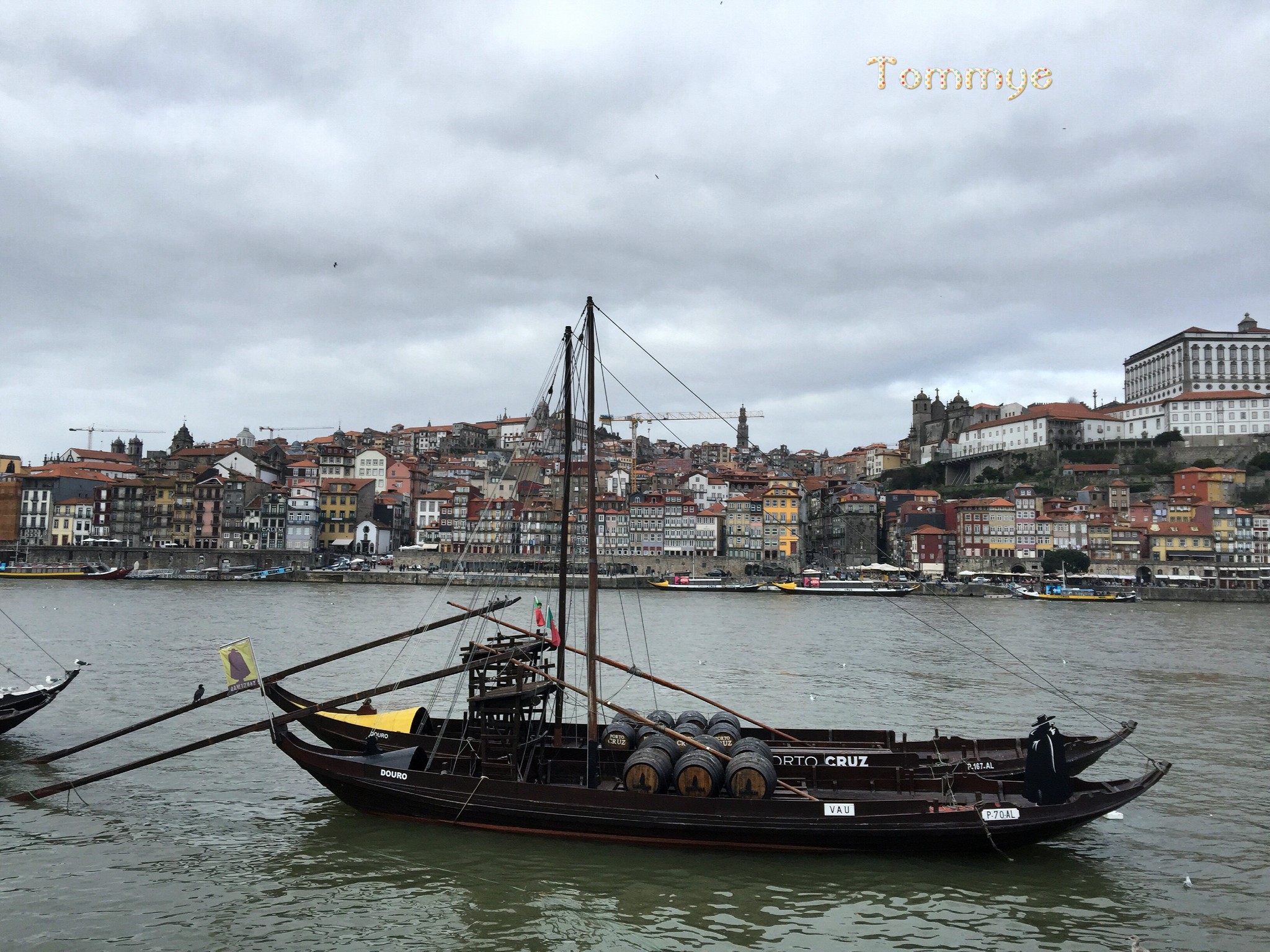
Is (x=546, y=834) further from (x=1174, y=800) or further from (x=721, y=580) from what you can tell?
(x=721, y=580)

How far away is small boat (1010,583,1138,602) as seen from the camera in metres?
83.1

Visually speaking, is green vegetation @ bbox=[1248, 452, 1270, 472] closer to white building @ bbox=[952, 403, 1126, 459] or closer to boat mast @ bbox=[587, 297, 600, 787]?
white building @ bbox=[952, 403, 1126, 459]

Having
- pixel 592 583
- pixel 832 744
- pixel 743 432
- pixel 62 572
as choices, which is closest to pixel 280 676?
pixel 592 583

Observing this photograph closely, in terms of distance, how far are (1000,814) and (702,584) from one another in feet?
267

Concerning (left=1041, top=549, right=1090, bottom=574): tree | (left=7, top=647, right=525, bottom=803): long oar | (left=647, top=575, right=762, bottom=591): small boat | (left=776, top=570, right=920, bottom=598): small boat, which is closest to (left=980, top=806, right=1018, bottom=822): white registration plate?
(left=7, top=647, right=525, bottom=803): long oar

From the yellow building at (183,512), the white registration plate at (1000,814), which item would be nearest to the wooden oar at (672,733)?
the white registration plate at (1000,814)

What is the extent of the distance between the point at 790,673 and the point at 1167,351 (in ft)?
383

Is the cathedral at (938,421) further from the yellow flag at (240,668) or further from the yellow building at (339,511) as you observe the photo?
the yellow flag at (240,668)

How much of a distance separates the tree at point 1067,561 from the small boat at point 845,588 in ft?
52.5

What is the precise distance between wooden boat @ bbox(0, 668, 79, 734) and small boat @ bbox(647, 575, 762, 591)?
75253 millimetres

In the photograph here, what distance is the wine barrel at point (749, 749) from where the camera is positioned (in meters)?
13.2

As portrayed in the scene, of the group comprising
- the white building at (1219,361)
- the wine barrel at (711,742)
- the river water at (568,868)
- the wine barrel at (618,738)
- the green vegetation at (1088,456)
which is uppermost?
the white building at (1219,361)

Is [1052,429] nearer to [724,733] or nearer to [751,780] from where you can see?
[724,733]

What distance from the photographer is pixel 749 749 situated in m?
13.2
